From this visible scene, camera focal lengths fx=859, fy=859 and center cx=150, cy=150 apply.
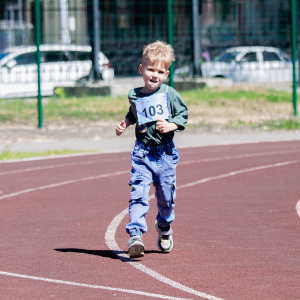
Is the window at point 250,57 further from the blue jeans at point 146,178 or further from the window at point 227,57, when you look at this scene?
the blue jeans at point 146,178

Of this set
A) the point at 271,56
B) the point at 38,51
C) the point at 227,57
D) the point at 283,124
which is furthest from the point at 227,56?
the point at 38,51

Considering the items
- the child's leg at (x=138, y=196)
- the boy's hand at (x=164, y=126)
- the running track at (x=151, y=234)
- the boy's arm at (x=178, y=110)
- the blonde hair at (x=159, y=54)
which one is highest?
the blonde hair at (x=159, y=54)

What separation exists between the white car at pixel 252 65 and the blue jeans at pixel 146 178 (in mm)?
15160

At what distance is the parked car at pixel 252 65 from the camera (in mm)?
22312

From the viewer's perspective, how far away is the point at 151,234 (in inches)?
331

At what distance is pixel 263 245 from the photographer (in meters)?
7.68

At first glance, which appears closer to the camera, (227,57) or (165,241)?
(165,241)

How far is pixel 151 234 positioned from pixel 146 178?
1.35 metres

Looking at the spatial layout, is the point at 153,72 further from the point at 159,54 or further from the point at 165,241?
the point at 165,241

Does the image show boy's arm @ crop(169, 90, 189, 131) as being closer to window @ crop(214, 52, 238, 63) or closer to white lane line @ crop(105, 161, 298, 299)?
white lane line @ crop(105, 161, 298, 299)

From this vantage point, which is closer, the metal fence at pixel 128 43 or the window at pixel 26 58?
the metal fence at pixel 128 43

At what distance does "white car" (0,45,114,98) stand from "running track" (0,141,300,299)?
6.07m

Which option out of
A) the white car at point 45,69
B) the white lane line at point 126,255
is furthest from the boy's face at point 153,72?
the white car at point 45,69

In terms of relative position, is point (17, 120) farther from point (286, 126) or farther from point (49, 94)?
point (286, 126)
